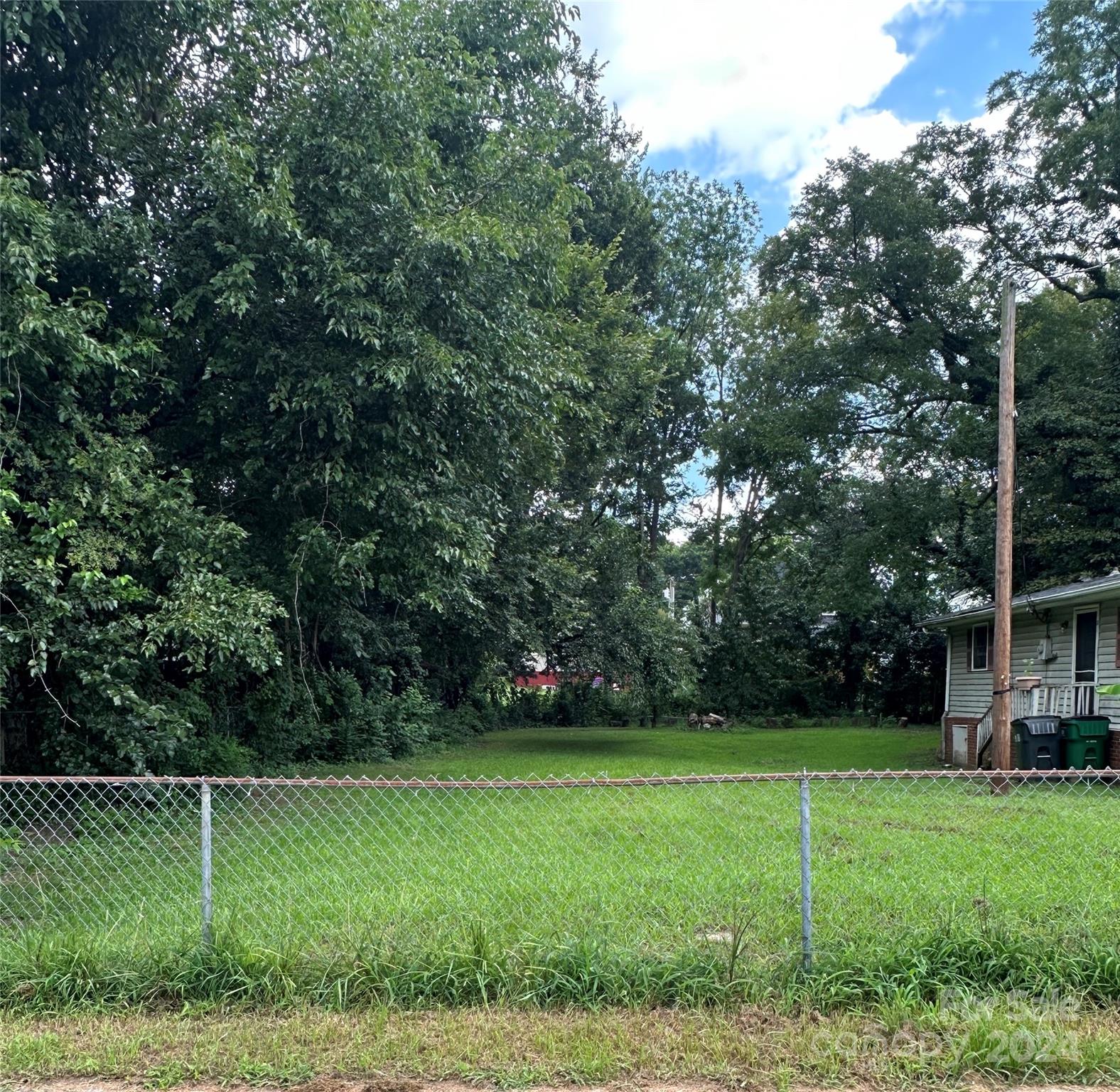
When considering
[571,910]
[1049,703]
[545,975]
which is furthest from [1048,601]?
[545,975]

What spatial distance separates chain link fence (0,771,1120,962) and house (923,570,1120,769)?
355 cm

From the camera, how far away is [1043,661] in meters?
14.4

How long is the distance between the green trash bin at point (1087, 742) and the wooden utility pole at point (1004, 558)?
2.05 meters

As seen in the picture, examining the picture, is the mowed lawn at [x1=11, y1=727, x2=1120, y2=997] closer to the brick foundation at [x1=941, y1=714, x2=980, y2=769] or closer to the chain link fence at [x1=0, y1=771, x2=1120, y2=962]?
the chain link fence at [x1=0, y1=771, x2=1120, y2=962]

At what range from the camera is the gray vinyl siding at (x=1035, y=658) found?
41.5 ft

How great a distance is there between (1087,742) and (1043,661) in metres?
2.16

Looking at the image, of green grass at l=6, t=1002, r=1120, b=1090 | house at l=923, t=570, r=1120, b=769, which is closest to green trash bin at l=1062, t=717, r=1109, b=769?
house at l=923, t=570, r=1120, b=769

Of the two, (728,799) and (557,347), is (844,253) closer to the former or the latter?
(557,347)

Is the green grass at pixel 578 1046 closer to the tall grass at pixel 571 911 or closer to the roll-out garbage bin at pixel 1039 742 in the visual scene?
the tall grass at pixel 571 911

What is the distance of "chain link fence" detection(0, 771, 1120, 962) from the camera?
4.35m

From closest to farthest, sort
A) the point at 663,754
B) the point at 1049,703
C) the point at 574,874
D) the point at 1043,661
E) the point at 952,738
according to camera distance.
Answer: the point at 574,874
the point at 1049,703
the point at 1043,661
the point at 952,738
the point at 663,754

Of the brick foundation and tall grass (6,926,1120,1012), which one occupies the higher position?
tall grass (6,926,1120,1012)

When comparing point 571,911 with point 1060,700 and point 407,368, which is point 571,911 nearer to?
point 407,368

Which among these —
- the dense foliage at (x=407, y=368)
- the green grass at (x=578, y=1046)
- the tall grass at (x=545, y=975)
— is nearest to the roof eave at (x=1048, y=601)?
the dense foliage at (x=407, y=368)
